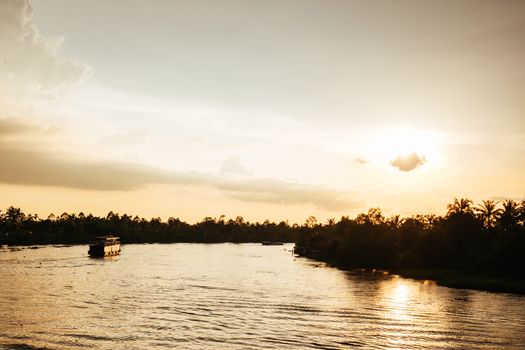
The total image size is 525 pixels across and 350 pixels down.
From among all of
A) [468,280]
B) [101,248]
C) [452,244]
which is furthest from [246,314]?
[101,248]

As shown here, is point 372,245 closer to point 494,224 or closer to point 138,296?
point 494,224

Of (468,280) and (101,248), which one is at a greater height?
(468,280)

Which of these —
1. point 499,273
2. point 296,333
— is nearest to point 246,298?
point 296,333

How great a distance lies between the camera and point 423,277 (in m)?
114

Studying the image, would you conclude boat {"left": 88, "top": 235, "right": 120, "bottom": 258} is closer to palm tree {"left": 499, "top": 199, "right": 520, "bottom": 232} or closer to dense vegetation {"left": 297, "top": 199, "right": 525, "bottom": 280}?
dense vegetation {"left": 297, "top": 199, "right": 525, "bottom": 280}

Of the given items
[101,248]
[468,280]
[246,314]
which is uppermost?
[468,280]

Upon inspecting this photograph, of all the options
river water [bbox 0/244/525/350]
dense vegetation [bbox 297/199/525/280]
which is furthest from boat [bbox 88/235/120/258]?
dense vegetation [bbox 297/199/525/280]

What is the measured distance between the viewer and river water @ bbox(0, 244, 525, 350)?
45.9m

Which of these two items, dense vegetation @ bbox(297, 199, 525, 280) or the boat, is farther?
the boat

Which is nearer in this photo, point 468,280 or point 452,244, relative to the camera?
point 468,280

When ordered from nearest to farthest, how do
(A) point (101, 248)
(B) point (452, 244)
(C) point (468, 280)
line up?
(C) point (468, 280)
(B) point (452, 244)
(A) point (101, 248)

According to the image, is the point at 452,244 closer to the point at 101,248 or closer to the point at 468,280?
the point at 468,280

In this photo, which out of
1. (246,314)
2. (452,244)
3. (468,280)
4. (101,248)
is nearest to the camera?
(246,314)

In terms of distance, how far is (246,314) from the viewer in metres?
60.2
